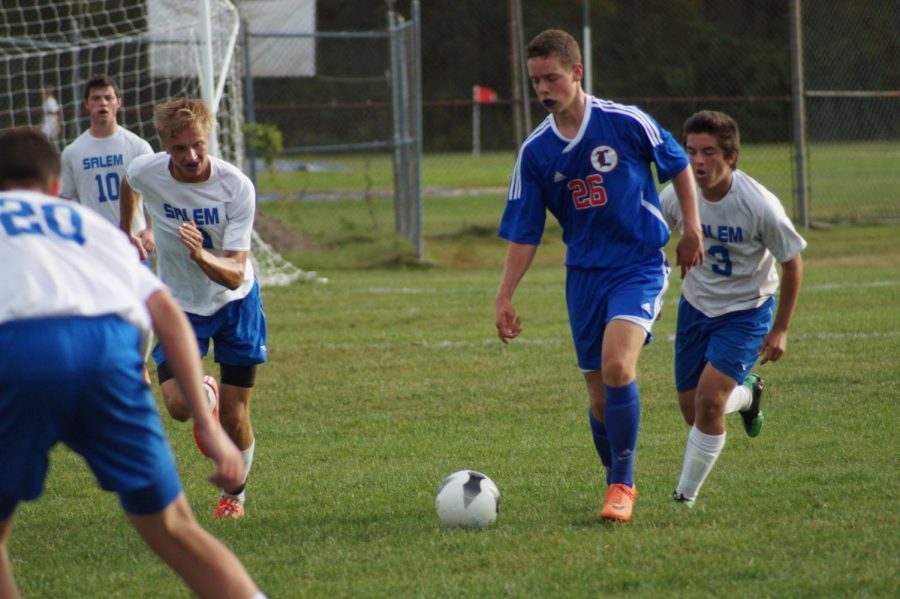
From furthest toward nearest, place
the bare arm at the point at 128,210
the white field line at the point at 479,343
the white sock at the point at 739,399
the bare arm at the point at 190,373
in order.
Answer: the white field line at the point at 479,343 → the bare arm at the point at 128,210 → the white sock at the point at 739,399 → the bare arm at the point at 190,373

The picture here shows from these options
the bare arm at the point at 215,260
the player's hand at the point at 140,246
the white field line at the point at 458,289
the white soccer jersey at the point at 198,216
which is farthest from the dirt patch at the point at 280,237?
the bare arm at the point at 215,260

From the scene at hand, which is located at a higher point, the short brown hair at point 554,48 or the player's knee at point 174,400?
the short brown hair at point 554,48

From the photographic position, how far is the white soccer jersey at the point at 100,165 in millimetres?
8547

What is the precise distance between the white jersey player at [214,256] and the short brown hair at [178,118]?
0.05 m

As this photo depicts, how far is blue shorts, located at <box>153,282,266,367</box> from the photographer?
541 centimetres

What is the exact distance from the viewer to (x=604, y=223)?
504cm

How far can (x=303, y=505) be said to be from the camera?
5.36 metres

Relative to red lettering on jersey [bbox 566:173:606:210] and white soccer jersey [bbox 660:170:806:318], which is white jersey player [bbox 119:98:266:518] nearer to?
red lettering on jersey [bbox 566:173:606:210]

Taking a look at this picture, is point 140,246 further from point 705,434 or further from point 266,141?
point 266,141

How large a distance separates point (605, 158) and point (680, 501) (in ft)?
4.84

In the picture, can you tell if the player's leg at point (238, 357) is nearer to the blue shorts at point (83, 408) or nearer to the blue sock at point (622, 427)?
the blue sock at point (622, 427)

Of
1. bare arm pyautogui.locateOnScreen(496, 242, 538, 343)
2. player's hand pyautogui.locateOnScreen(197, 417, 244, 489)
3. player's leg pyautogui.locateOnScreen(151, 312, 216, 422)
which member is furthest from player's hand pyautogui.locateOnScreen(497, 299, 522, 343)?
player's hand pyautogui.locateOnScreen(197, 417, 244, 489)

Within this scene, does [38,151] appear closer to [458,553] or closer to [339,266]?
[458,553]

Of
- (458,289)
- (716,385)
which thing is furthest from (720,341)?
(458,289)
